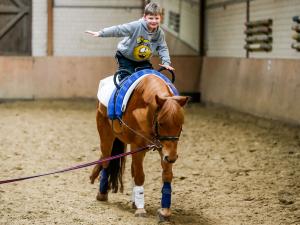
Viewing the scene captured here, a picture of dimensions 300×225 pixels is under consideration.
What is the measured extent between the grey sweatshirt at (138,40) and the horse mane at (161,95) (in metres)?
0.33

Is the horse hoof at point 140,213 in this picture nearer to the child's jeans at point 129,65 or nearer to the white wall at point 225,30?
the child's jeans at point 129,65

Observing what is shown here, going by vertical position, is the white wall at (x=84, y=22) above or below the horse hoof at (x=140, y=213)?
above

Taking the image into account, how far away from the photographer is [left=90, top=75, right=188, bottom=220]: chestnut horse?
14.4 ft

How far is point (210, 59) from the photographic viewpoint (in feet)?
45.6

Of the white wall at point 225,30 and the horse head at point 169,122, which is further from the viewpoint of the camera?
the white wall at point 225,30

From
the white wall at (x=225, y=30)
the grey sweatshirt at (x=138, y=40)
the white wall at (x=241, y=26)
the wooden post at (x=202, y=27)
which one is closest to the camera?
the grey sweatshirt at (x=138, y=40)

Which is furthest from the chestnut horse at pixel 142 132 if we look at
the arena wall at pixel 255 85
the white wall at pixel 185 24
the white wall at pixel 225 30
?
the white wall at pixel 185 24

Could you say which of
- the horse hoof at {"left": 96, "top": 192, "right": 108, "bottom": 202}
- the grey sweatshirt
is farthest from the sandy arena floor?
the grey sweatshirt

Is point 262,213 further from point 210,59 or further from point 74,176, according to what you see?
point 210,59

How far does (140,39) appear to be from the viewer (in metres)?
5.11

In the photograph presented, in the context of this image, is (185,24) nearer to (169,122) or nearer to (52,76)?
(52,76)

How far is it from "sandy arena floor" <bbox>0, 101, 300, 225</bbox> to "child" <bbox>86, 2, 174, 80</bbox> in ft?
4.15

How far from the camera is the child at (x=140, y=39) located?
16.5 feet

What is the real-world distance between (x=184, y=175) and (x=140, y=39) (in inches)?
84.0
